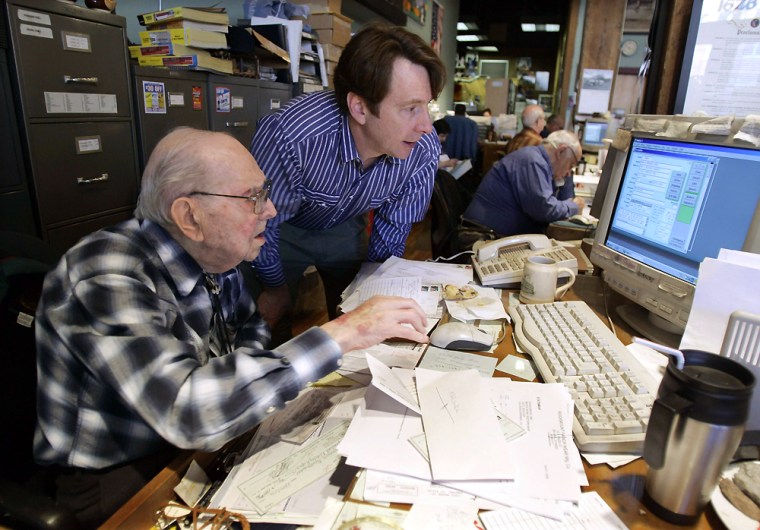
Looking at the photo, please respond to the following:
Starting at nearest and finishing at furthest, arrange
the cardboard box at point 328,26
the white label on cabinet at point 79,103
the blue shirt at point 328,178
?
1. the blue shirt at point 328,178
2. the white label on cabinet at point 79,103
3. the cardboard box at point 328,26

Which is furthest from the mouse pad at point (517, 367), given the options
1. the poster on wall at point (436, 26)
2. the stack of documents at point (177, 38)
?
the poster on wall at point (436, 26)

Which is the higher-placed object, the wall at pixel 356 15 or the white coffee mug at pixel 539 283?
the wall at pixel 356 15

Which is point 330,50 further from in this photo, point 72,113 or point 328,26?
point 72,113

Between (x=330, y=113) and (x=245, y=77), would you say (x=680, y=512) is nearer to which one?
(x=330, y=113)

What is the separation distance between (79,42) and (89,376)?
70.9 inches

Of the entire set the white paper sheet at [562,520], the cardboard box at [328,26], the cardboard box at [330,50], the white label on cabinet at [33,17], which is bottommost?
the white paper sheet at [562,520]

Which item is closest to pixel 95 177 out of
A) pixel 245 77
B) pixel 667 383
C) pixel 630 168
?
pixel 245 77

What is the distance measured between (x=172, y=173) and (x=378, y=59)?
805 mm

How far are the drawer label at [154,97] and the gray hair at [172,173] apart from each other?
5.82 ft

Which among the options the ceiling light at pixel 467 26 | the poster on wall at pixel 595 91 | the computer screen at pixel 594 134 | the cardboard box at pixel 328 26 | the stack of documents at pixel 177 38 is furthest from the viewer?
the ceiling light at pixel 467 26

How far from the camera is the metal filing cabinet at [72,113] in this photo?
1.85 m

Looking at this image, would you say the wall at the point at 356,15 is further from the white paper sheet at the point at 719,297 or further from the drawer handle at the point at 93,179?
the white paper sheet at the point at 719,297

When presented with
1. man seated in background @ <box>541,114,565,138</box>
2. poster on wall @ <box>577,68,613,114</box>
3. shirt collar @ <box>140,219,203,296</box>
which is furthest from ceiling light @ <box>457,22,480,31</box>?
shirt collar @ <box>140,219,203,296</box>

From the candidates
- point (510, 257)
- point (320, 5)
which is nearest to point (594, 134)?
point (320, 5)
